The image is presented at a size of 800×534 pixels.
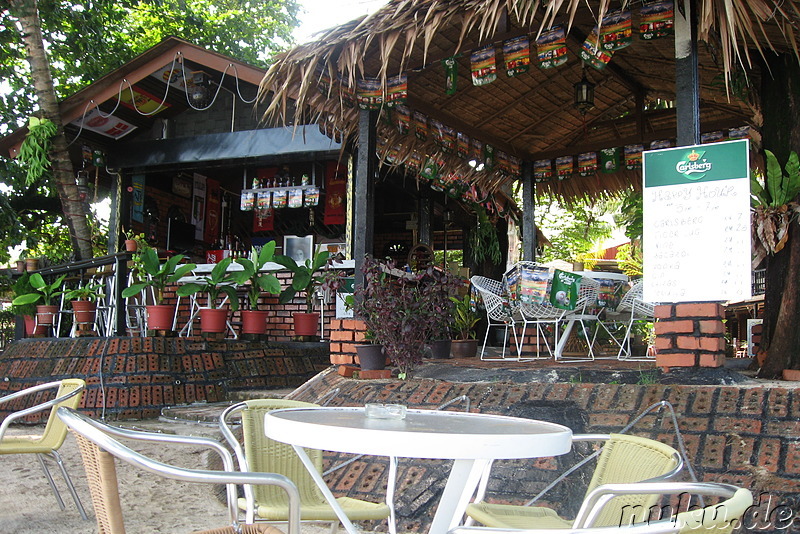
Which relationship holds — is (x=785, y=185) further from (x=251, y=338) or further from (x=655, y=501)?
(x=251, y=338)

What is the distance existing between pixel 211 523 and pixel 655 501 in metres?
2.44

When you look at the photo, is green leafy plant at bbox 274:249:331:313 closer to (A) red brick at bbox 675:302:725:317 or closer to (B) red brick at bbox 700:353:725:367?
(A) red brick at bbox 675:302:725:317

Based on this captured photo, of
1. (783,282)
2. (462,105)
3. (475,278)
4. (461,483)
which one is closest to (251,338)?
(475,278)

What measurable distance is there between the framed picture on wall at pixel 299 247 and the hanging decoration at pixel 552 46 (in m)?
5.29

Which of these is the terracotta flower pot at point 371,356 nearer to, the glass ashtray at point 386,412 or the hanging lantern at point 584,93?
the glass ashtray at point 386,412

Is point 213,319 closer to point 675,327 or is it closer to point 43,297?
point 43,297

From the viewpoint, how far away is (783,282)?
5.00 meters

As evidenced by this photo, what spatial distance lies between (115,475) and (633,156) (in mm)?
6809

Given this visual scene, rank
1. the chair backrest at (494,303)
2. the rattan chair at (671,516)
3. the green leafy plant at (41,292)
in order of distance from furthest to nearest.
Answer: the green leafy plant at (41,292), the chair backrest at (494,303), the rattan chair at (671,516)

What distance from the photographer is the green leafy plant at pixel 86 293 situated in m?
8.05

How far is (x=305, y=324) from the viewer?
27.2ft

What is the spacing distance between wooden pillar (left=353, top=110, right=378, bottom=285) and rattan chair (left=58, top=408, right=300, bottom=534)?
381 cm

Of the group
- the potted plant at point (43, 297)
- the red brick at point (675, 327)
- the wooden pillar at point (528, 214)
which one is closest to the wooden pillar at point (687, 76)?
the red brick at point (675, 327)

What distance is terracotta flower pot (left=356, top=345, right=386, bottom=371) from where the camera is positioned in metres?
5.32
